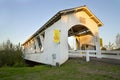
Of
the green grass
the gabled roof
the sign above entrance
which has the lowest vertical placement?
the green grass

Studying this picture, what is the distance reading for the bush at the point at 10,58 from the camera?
25.7 meters

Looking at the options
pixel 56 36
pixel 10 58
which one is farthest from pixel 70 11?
pixel 10 58

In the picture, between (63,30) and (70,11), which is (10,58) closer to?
(63,30)

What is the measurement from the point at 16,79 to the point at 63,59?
641 centimetres

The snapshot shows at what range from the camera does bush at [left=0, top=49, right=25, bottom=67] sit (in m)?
25.7

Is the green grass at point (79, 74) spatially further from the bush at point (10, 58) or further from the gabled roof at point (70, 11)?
the bush at point (10, 58)

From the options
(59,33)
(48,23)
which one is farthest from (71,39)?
(59,33)

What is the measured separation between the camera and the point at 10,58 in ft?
85.5

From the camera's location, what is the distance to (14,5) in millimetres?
21391

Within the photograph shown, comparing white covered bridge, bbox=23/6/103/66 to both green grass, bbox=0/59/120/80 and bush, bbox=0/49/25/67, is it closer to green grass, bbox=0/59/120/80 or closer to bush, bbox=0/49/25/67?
green grass, bbox=0/59/120/80

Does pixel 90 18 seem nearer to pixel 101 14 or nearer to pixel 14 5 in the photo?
pixel 101 14

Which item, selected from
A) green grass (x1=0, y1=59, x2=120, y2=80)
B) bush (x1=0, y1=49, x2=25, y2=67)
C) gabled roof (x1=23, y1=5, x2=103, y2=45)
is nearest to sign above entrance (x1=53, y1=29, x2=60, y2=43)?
gabled roof (x1=23, y1=5, x2=103, y2=45)

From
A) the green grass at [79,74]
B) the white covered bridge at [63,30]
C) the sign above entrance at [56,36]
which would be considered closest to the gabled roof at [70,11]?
the white covered bridge at [63,30]

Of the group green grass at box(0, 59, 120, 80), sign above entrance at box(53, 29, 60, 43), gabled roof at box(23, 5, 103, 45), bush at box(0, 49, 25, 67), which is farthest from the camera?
bush at box(0, 49, 25, 67)
